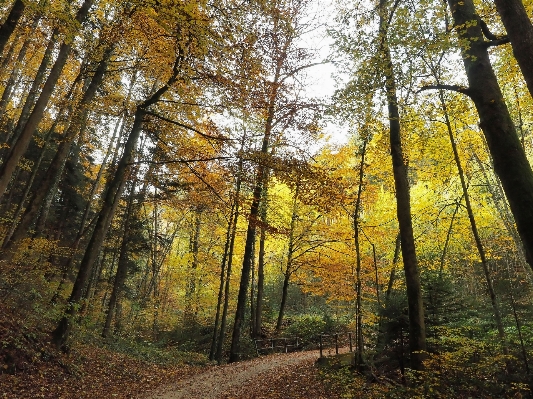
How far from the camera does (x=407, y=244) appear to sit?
25.7 feet

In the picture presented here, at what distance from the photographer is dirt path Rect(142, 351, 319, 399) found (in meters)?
8.13

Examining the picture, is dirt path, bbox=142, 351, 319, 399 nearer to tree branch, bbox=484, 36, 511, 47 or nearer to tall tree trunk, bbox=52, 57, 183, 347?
tall tree trunk, bbox=52, 57, 183, 347

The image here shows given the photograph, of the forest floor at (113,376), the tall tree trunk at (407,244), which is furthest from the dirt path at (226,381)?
the tall tree trunk at (407,244)

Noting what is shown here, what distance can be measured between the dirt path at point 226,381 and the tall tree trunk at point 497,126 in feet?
23.7

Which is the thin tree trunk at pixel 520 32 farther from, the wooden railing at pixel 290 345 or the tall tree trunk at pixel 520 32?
the wooden railing at pixel 290 345

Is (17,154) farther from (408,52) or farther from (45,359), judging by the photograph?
(408,52)

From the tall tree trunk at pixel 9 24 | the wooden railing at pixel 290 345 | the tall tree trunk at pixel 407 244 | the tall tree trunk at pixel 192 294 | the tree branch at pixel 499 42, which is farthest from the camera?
the tall tree trunk at pixel 192 294

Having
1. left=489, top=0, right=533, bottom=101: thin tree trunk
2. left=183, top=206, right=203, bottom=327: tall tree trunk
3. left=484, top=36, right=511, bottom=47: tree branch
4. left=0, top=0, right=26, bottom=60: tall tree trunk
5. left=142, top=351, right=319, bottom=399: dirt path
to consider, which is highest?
left=0, top=0, right=26, bottom=60: tall tree trunk

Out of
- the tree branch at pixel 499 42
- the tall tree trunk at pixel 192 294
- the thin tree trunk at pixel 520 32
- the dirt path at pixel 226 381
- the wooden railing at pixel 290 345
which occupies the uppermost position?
the tree branch at pixel 499 42

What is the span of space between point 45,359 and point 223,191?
7.69 m

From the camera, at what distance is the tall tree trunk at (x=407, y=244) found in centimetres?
673

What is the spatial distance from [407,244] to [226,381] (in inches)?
251

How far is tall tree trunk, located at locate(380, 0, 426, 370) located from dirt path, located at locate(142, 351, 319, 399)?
435 cm

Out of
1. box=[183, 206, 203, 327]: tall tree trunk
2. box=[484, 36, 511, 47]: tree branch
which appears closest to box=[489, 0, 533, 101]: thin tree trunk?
box=[484, 36, 511, 47]: tree branch
